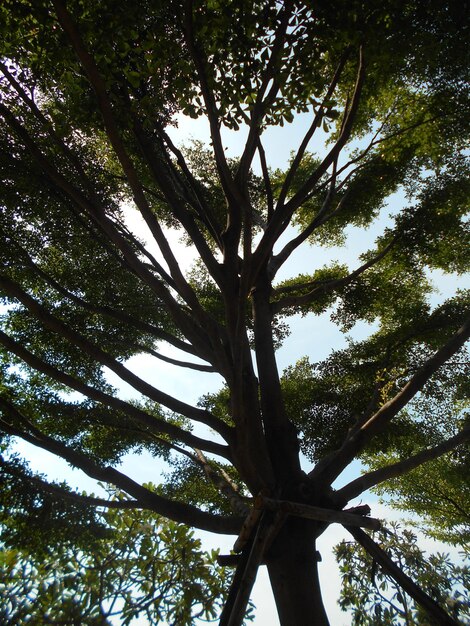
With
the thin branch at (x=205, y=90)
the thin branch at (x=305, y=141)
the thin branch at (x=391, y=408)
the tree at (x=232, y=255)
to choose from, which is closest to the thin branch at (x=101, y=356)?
the tree at (x=232, y=255)

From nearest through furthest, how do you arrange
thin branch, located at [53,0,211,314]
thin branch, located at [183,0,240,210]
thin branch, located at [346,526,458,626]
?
thin branch, located at [53,0,211,314] < thin branch, located at [346,526,458,626] < thin branch, located at [183,0,240,210]

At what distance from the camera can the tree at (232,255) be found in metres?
3.34

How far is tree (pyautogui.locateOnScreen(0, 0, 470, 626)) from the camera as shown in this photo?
3.34m

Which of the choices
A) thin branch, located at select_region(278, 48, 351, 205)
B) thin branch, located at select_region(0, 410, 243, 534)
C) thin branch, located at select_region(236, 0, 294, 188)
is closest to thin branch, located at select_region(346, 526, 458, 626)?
thin branch, located at select_region(0, 410, 243, 534)

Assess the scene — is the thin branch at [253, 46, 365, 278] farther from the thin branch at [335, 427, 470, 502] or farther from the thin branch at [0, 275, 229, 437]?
the thin branch at [335, 427, 470, 502]

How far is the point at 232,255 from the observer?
4691 millimetres

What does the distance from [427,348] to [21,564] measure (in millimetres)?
6867

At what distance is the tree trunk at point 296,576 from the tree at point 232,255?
0.04 feet

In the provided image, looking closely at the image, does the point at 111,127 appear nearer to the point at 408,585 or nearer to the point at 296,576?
the point at 296,576

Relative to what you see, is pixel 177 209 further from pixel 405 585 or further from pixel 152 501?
pixel 405 585

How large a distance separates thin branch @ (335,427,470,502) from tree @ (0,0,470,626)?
2 centimetres

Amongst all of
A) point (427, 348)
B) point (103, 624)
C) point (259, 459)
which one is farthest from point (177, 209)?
point (427, 348)

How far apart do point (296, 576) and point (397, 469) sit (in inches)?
54.1

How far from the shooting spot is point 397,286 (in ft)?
27.6
